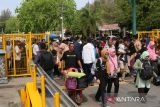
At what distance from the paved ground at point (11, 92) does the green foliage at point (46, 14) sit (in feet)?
153

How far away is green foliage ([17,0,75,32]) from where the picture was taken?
210 feet

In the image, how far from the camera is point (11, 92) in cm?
1471

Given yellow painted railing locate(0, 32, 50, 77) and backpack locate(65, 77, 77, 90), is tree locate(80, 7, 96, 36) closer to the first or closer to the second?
yellow painted railing locate(0, 32, 50, 77)

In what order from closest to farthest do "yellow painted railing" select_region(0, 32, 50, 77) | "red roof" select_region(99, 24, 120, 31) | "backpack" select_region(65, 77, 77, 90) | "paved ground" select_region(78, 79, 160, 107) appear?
"paved ground" select_region(78, 79, 160, 107)
"backpack" select_region(65, 77, 77, 90)
"yellow painted railing" select_region(0, 32, 50, 77)
"red roof" select_region(99, 24, 120, 31)

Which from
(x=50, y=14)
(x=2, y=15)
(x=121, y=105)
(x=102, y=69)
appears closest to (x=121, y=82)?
(x=102, y=69)

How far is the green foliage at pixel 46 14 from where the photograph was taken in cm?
6412

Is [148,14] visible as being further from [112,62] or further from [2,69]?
[112,62]

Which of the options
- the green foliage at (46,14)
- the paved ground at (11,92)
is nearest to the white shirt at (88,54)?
the paved ground at (11,92)

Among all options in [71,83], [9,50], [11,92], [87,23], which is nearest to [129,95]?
[71,83]

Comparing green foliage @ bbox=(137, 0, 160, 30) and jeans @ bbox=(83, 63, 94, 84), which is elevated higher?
green foliage @ bbox=(137, 0, 160, 30)

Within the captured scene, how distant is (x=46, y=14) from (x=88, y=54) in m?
51.2

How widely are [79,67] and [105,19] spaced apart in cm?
7628

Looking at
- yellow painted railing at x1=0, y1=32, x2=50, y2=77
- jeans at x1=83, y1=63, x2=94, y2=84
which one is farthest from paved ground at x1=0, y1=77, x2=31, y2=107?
jeans at x1=83, y1=63, x2=94, y2=84

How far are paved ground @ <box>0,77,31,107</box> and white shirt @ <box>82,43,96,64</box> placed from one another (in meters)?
2.55
